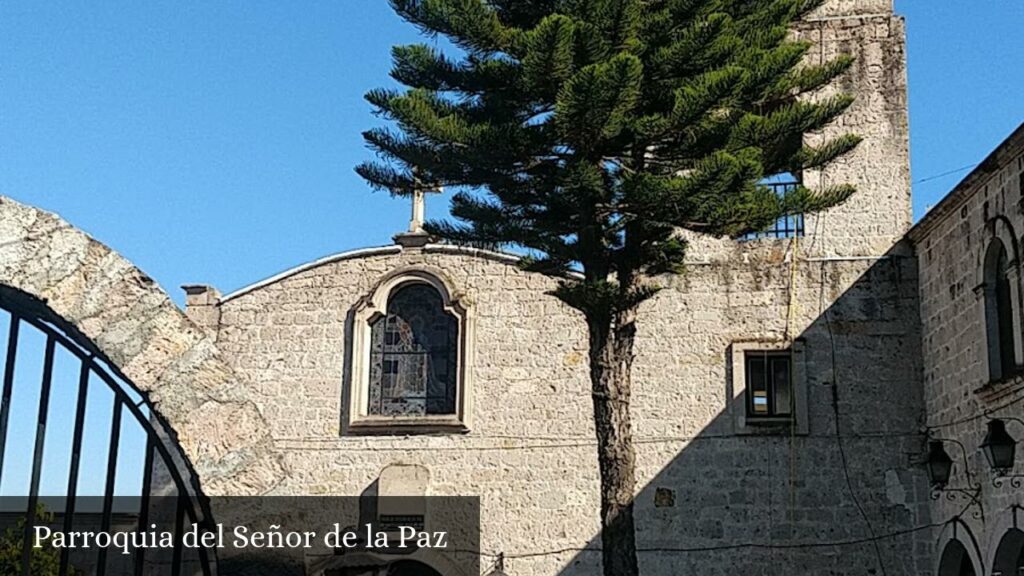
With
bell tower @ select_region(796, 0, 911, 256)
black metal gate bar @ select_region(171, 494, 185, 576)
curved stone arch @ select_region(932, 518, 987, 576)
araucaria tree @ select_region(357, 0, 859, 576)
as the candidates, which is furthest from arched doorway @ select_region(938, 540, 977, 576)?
black metal gate bar @ select_region(171, 494, 185, 576)

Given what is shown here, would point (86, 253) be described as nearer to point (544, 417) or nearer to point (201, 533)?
point (201, 533)

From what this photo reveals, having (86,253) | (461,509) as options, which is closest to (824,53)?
(461,509)

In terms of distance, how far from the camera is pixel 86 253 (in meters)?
4.52

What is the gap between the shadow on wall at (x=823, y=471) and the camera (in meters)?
11.3

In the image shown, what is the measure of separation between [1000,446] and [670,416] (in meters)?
3.66

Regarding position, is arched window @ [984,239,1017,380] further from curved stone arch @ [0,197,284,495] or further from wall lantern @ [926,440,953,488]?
curved stone arch @ [0,197,284,495]

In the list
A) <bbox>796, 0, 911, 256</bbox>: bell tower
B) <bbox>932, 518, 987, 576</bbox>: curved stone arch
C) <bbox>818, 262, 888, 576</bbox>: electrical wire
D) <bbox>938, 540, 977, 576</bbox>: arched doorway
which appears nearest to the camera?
<bbox>932, 518, 987, 576</bbox>: curved stone arch

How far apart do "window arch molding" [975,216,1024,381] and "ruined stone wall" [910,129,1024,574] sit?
0.08 feet

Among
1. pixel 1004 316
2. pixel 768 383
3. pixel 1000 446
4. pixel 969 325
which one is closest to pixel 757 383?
pixel 768 383

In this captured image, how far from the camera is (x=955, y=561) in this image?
1073 centimetres

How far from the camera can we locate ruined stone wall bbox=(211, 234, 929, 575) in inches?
451

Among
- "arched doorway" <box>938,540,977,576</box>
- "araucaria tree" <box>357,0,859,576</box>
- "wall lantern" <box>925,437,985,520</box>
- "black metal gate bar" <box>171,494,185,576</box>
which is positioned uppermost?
"araucaria tree" <box>357,0,859,576</box>

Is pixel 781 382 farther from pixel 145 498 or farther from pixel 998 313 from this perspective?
pixel 145 498

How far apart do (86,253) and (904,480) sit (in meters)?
8.86
